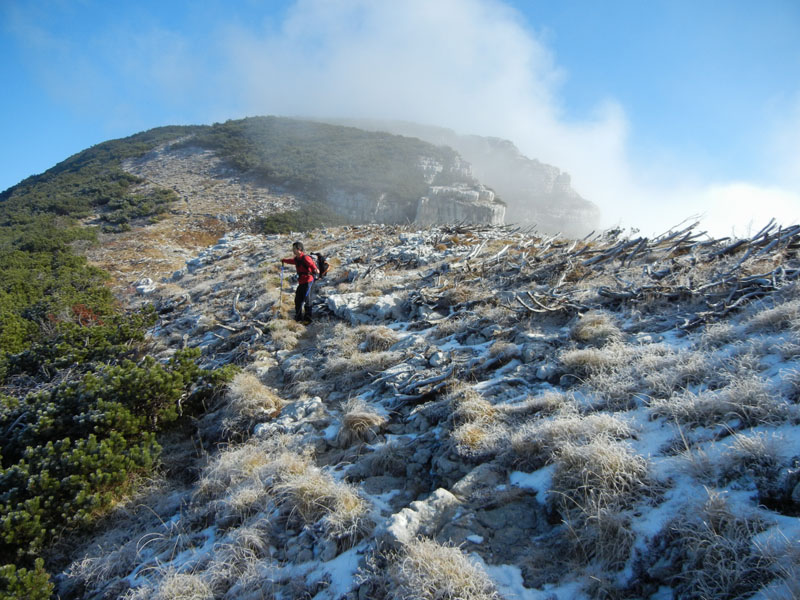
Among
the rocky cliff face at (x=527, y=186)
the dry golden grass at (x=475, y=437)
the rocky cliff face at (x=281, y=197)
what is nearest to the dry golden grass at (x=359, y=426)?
the dry golden grass at (x=475, y=437)

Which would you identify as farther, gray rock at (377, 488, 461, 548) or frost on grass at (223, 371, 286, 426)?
frost on grass at (223, 371, 286, 426)

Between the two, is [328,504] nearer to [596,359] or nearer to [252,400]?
[252,400]

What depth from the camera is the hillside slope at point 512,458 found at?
2.40 metres

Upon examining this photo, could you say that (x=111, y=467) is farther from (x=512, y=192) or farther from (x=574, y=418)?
(x=512, y=192)

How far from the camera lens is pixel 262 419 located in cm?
537

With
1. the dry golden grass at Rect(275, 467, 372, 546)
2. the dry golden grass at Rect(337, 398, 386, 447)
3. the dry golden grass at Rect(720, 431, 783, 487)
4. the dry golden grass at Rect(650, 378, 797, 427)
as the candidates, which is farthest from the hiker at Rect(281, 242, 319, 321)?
the dry golden grass at Rect(720, 431, 783, 487)

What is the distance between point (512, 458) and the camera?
3.50 m

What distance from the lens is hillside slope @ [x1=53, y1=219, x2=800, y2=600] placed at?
2400 millimetres

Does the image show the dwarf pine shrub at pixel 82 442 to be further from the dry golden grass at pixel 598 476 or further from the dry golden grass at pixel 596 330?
the dry golden grass at pixel 596 330

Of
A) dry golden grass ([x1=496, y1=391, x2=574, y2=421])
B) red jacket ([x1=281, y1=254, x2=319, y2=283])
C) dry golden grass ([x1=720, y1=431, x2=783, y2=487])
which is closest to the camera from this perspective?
dry golden grass ([x1=720, y1=431, x2=783, y2=487])

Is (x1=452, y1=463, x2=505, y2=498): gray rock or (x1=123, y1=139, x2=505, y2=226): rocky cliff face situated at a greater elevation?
(x1=123, y1=139, x2=505, y2=226): rocky cliff face

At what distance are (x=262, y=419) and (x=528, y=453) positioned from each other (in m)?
3.44

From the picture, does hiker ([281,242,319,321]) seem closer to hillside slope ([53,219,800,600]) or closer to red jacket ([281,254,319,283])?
red jacket ([281,254,319,283])

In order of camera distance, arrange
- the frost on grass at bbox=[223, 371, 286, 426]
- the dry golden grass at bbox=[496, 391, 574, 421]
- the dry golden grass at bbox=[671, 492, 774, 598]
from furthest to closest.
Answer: the frost on grass at bbox=[223, 371, 286, 426] < the dry golden grass at bbox=[496, 391, 574, 421] < the dry golden grass at bbox=[671, 492, 774, 598]
